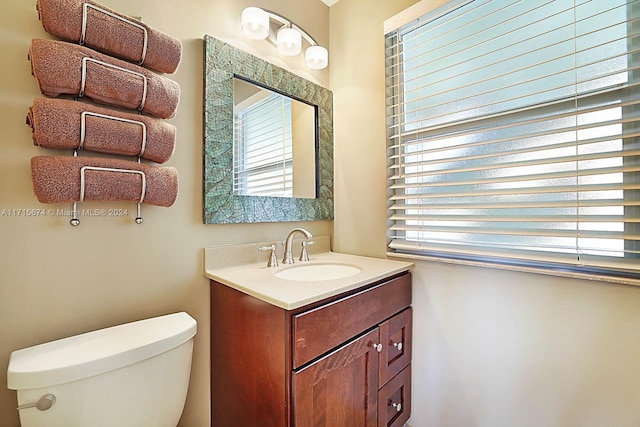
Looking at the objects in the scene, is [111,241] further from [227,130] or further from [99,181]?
[227,130]

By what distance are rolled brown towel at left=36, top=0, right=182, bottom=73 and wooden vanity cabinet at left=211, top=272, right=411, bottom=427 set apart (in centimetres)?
91

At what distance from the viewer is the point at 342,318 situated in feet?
3.23

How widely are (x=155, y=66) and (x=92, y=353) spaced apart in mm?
978

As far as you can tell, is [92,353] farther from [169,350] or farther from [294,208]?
[294,208]

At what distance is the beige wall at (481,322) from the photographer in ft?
3.09

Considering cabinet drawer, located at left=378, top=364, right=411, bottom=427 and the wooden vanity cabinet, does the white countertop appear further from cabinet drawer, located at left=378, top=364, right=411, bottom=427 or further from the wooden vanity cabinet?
cabinet drawer, located at left=378, top=364, right=411, bottom=427

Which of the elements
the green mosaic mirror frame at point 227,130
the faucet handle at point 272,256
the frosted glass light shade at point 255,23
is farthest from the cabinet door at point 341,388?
the frosted glass light shade at point 255,23

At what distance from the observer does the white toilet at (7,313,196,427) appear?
26.7 inches

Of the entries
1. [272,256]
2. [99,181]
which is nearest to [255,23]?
[99,181]

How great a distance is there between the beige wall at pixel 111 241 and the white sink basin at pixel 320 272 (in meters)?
0.25

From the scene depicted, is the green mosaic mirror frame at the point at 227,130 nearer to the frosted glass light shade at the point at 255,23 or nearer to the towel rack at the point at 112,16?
the frosted glass light shade at the point at 255,23

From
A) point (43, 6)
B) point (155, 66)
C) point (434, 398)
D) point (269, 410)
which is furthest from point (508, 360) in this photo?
point (43, 6)

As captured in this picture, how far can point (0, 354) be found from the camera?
787 mm

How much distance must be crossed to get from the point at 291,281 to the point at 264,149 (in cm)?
73
